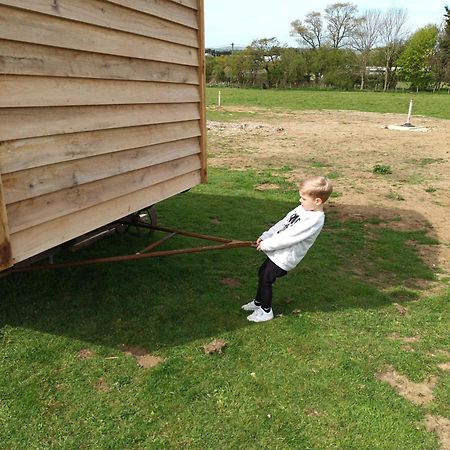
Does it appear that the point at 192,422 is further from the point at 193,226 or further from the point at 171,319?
the point at 193,226

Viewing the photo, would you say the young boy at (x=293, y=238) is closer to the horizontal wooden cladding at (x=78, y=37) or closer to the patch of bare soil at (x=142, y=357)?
the patch of bare soil at (x=142, y=357)

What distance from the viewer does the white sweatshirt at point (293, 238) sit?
399 centimetres

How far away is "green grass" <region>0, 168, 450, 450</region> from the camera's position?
10.00ft

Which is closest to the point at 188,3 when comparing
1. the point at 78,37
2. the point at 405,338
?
the point at 78,37

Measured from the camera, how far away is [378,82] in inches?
2397

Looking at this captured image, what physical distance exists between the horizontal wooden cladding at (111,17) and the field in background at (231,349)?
260cm

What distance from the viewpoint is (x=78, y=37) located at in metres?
3.31

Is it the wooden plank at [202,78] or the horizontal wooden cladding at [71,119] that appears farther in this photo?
the wooden plank at [202,78]

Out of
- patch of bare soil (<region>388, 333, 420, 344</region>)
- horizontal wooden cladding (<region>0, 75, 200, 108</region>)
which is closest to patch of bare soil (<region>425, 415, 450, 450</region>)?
patch of bare soil (<region>388, 333, 420, 344</region>)

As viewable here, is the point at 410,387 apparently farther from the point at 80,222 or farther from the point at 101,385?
the point at 80,222

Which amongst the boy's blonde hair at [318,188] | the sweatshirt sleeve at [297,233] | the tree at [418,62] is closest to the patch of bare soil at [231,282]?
the sweatshirt sleeve at [297,233]

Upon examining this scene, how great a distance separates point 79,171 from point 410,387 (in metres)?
3.08

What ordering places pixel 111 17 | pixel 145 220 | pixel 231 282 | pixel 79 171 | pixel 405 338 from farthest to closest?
pixel 145 220
pixel 231 282
pixel 405 338
pixel 111 17
pixel 79 171

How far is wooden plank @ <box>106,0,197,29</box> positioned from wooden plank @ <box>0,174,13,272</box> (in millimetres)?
1888
